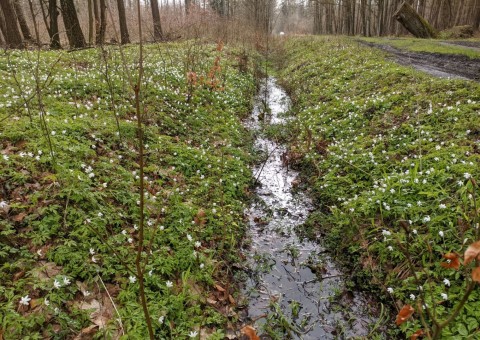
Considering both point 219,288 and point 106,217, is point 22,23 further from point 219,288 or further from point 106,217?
point 219,288

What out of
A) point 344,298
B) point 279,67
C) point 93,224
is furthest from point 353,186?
point 279,67

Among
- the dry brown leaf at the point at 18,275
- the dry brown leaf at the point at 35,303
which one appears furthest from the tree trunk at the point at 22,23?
the dry brown leaf at the point at 35,303

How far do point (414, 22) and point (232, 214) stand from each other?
79.7 feet

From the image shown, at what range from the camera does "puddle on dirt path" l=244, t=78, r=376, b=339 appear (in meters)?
4.30

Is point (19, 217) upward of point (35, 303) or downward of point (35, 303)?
upward

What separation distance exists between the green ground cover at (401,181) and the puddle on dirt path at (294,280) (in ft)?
1.37

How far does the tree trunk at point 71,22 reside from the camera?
13078 millimetres

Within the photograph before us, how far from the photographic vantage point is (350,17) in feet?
106

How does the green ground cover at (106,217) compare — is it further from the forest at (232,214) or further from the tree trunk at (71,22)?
the tree trunk at (71,22)

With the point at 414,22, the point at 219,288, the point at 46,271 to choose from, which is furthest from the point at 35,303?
the point at 414,22

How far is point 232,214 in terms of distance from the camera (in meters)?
6.12

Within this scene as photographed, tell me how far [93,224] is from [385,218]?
4740mm

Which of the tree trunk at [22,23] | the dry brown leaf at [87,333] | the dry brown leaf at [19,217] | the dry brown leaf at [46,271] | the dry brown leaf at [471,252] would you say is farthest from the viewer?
the tree trunk at [22,23]

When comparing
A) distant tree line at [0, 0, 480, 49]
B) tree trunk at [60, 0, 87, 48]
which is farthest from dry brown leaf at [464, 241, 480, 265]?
tree trunk at [60, 0, 87, 48]
